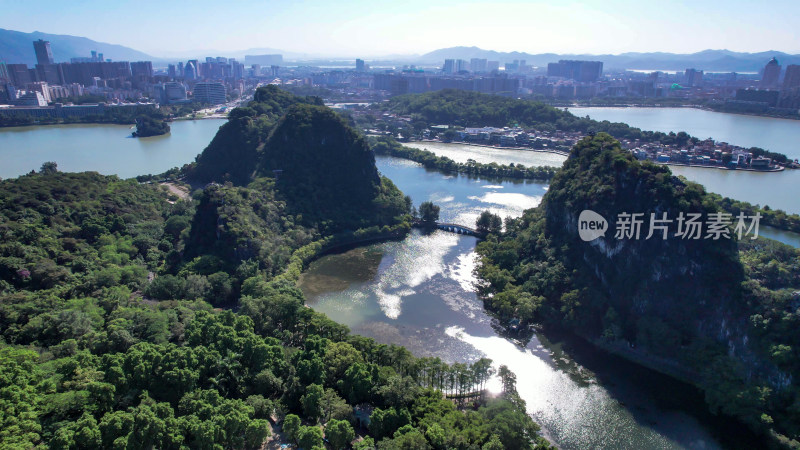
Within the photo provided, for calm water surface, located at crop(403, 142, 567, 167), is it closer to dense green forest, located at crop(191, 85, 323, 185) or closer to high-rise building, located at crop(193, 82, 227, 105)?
dense green forest, located at crop(191, 85, 323, 185)

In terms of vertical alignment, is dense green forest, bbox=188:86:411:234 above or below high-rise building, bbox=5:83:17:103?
below

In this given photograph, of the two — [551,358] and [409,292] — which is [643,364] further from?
[409,292]

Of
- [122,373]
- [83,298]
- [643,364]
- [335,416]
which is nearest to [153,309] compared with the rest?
[83,298]

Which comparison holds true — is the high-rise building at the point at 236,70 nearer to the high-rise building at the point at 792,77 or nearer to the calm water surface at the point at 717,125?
the calm water surface at the point at 717,125

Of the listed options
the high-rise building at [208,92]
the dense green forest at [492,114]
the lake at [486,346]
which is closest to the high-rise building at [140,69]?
the high-rise building at [208,92]

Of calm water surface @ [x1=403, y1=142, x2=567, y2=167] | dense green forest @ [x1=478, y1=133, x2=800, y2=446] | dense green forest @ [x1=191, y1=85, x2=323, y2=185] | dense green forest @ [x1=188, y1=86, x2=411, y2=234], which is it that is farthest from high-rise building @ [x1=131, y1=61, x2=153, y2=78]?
dense green forest @ [x1=478, y1=133, x2=800, y2=446]

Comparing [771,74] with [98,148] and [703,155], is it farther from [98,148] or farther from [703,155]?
[98,148]
